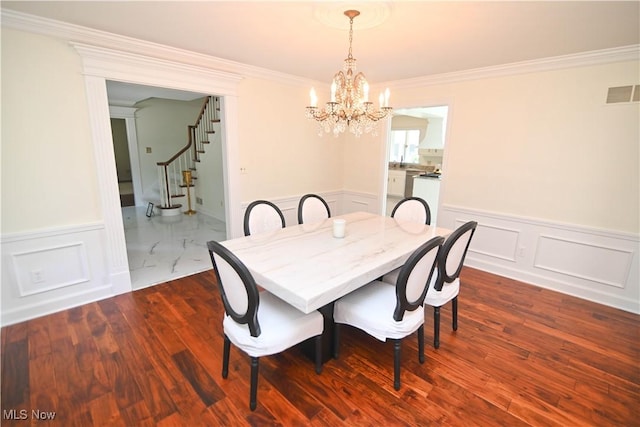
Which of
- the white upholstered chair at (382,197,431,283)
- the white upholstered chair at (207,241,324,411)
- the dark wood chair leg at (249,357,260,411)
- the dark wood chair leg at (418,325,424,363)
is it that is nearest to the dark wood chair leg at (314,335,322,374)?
the white upholstered chair at (207,241,324,411)

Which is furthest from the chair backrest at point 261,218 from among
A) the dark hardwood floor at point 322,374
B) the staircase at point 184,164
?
the staircase at point 184,164

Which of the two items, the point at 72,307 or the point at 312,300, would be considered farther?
the point at 72,307

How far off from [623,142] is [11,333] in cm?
541

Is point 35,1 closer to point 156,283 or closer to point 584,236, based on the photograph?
point 156,283

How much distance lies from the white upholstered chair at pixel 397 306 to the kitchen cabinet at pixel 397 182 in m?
5.97

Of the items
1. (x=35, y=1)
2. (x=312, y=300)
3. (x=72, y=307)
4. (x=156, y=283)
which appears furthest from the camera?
(x=156, y=283)

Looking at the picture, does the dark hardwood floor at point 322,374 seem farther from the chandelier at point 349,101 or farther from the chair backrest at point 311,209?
the chandelier at point 349,101

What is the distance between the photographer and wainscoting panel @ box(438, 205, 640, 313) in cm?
278

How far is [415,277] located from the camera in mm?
1700

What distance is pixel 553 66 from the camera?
2.89 meters

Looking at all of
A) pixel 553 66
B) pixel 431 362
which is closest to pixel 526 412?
pixel 431 362

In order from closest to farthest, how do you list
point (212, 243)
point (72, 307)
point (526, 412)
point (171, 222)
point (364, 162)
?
1. point (212, 243)
2. point (526, 412)
3. point (72, 307)
4. point (364, 162)
5. point (171, 222)

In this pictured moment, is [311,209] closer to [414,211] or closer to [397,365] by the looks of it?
[414,211]

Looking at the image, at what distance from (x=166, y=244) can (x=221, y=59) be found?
2712 mm
